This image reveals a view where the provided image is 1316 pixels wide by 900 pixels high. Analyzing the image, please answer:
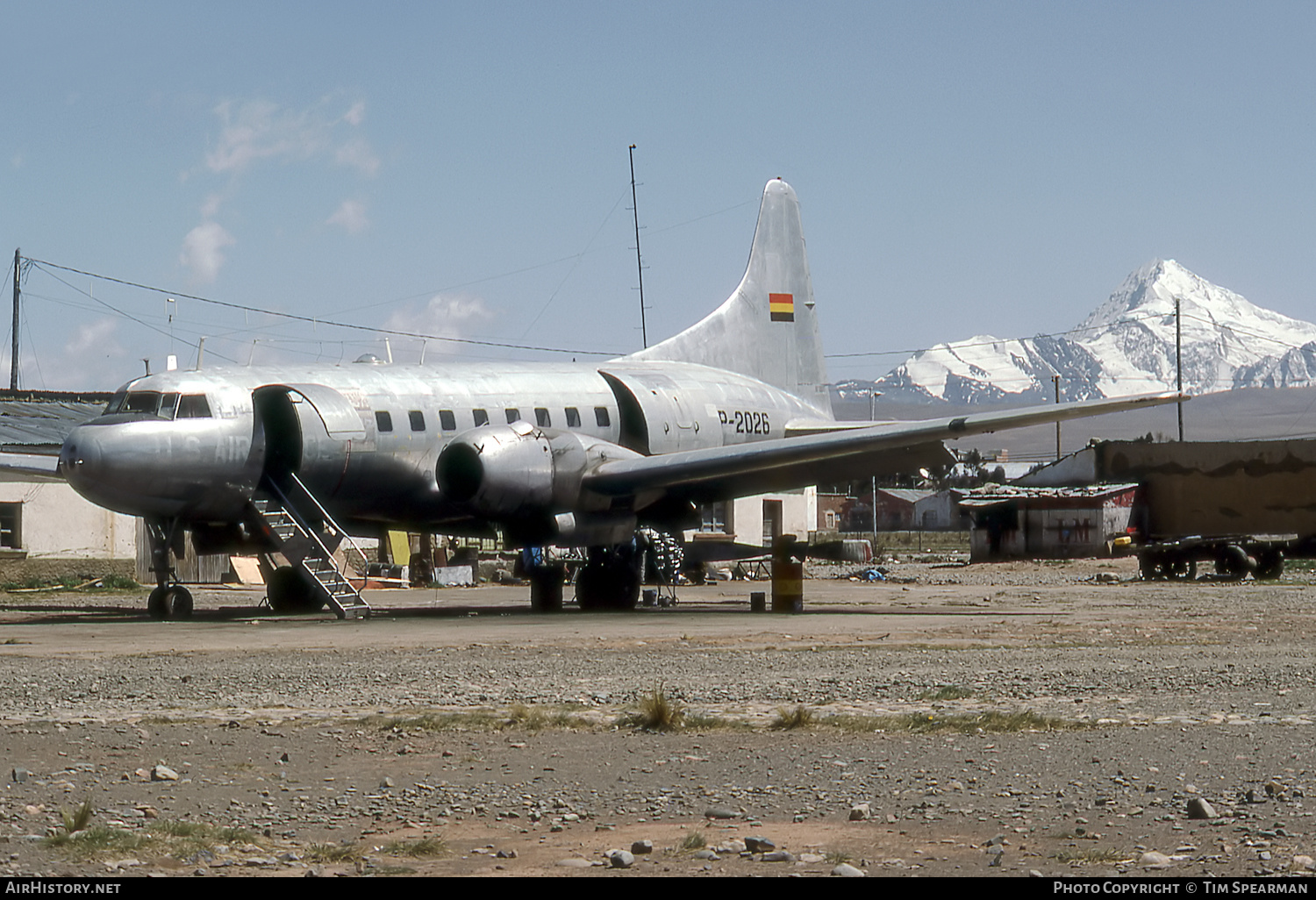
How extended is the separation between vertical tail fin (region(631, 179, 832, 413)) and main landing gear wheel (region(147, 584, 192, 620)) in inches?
505

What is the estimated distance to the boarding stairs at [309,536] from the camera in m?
23.5

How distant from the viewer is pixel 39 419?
167 ft

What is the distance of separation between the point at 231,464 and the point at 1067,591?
1900 cm

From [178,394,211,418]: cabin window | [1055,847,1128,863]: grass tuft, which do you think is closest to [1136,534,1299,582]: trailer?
[178,394,211,418]: cabin window

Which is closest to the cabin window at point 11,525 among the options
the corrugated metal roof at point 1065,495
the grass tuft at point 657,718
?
the corrugated metal roof at point 1065,495

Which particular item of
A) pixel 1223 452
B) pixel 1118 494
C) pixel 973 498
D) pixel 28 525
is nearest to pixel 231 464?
pixel 28 525

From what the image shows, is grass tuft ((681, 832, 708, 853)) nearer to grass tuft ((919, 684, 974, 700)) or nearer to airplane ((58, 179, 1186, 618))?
grass tuft ((919, 684, 974, 700))

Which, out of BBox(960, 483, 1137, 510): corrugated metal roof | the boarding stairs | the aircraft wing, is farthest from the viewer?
BBox(960, 483, 1137, 510): corrugated metal roof

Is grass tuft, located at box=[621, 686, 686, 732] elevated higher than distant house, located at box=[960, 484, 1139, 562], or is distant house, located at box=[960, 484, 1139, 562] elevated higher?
distant house, located at box=[960, 484, 1139, 562]

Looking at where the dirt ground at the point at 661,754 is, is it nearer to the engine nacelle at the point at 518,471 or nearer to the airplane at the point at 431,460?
the airplane at the point at 431,460

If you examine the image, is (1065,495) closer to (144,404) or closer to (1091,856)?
(144,404)

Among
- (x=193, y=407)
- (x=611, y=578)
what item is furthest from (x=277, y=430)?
(x=611, y=578)

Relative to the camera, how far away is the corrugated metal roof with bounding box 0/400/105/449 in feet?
151

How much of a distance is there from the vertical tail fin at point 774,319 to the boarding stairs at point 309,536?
11.1 m
